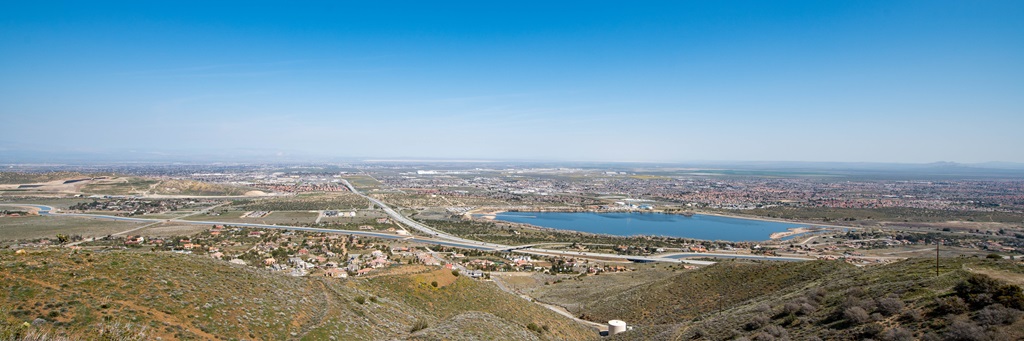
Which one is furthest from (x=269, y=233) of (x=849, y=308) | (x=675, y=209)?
(x=675, y=209)

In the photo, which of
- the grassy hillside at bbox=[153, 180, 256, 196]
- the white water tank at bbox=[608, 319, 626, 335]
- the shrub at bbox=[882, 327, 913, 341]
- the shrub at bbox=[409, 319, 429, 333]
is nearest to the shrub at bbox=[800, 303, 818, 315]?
the shrub at bbox=[882, 327, 913, 341]

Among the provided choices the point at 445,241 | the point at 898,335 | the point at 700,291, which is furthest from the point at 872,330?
the point at 445,241

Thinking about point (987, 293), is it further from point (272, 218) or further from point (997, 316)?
point (272, 218)

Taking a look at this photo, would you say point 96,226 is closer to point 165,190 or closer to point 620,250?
point 165,190

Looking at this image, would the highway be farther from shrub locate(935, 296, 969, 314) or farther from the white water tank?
shrub locate(935, 296, 969, 314)

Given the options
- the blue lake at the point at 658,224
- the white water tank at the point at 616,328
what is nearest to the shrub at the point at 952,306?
the white water tank at the point at 616,328

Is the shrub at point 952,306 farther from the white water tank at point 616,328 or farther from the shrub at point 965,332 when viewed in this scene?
the white water tank at point 616,328

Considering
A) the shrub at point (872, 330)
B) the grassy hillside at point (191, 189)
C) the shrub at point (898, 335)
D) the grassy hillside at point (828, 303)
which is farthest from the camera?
the grassy hillside at point (191, 189)
